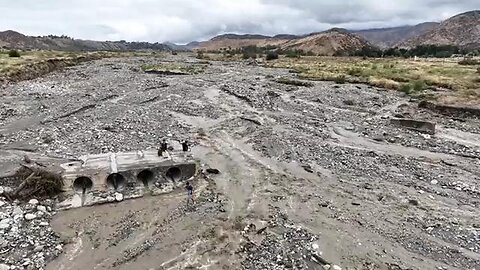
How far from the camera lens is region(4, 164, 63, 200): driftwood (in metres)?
15.7

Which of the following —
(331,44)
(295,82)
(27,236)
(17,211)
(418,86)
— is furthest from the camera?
(331,44)

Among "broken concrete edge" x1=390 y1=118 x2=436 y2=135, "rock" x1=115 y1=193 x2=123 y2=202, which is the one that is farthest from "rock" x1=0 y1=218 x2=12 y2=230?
"broken concrete edge" x1=390 y1=118 x2=436 y2=135

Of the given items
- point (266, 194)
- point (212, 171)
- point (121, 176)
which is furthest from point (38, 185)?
point (266, 194)

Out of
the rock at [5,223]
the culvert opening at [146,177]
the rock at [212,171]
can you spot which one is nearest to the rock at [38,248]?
the rock at [5,223]

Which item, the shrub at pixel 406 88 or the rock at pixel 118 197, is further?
the shrub at pixel 406 88

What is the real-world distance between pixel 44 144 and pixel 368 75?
44.9 meters

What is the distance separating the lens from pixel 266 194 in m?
17.8

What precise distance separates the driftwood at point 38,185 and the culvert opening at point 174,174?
4.15 meters

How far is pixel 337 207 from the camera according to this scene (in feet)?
54.3

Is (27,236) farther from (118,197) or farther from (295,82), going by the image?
(295,82)

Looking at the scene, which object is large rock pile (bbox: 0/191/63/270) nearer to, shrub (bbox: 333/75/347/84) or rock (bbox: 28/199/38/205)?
rock (bbox: 28/199/38/205)

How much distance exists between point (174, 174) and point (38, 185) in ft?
16.9

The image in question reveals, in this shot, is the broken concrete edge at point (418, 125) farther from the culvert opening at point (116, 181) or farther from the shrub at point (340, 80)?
the shrub at point (340, 80)

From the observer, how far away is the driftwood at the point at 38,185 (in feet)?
51.5
